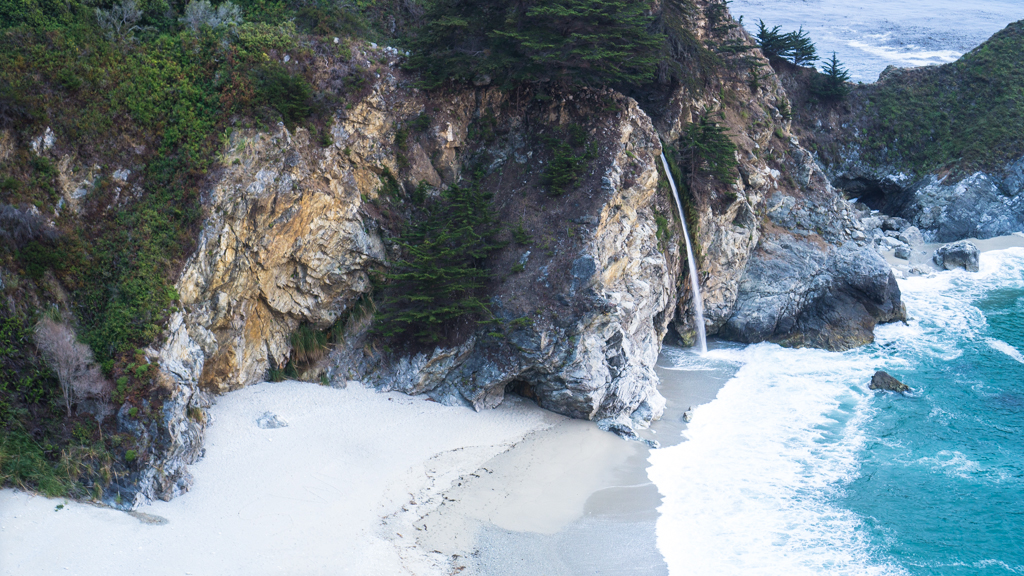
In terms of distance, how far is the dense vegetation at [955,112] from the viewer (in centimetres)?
3425

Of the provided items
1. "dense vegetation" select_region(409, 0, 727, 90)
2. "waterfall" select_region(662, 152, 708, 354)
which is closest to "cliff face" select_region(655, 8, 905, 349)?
"waterfall" select_region(662, 152, 708, 354)

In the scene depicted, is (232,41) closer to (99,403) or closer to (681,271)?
(99,403)

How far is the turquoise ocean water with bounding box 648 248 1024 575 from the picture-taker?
43.5 feet

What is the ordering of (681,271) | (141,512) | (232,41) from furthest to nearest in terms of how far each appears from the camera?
(681,271)
(232,41)
(141,512)

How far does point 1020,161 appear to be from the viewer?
3312 cm

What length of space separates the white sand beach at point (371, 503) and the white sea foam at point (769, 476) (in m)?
0.79

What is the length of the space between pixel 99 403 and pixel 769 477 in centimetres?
1515

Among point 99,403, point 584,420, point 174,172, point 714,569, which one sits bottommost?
point 714,569

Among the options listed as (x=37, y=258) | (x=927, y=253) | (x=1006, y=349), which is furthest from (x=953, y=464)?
(x=37, y=258)

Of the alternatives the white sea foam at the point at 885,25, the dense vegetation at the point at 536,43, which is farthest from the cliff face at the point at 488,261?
the white sea foam at the point at 885,25

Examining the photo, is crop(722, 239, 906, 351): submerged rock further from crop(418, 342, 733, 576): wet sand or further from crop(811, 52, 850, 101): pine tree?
crop(811, 52, 850, 101): pine tree

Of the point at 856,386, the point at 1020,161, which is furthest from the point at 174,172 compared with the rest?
the point at 1020,161

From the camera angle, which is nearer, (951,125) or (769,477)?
(769,477)

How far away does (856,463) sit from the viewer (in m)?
16.2
